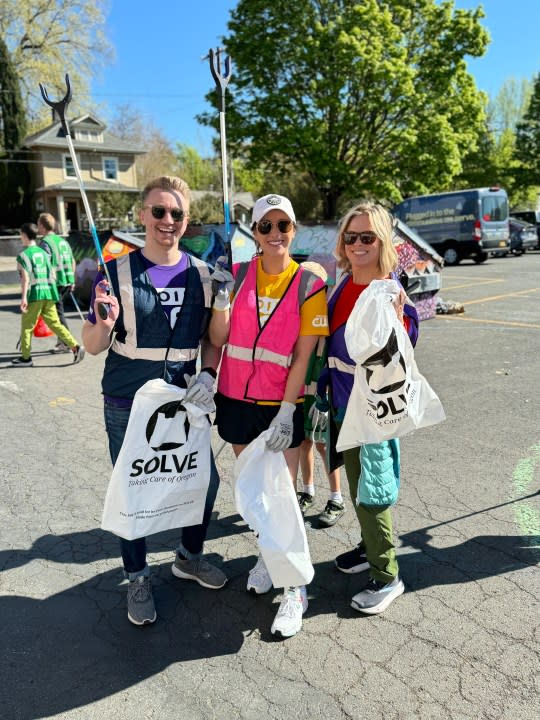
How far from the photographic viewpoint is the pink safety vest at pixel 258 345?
2656mm

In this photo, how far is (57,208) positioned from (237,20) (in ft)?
67.1

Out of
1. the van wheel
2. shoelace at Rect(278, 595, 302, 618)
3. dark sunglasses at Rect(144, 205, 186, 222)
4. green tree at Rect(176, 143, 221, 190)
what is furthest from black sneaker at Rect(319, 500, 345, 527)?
green tree at Rect(176, 143, 221, 190)

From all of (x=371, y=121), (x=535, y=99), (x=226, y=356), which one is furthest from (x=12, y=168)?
(x=226, y=356)

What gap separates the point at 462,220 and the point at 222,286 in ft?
62.5

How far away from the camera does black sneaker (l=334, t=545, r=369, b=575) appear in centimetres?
309

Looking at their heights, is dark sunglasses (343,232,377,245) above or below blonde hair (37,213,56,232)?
below

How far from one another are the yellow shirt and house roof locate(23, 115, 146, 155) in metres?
38.9

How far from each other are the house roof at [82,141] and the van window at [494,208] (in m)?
27.4

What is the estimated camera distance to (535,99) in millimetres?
42188

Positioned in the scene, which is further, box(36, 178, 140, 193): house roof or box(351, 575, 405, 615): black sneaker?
box(36, 178, 140, 193): house roof

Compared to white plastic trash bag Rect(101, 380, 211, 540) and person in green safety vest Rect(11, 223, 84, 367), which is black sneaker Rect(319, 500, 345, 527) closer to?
white plastic trash bag Rect(101, 380, 211, 540)

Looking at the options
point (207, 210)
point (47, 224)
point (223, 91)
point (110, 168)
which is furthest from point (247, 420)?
point (110, 168)

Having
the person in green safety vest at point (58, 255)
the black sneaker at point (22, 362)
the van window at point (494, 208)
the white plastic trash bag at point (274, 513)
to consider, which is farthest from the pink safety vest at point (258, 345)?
the van window at point (494, 208)

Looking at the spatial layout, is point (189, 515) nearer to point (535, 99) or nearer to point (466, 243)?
point (466, 243)
